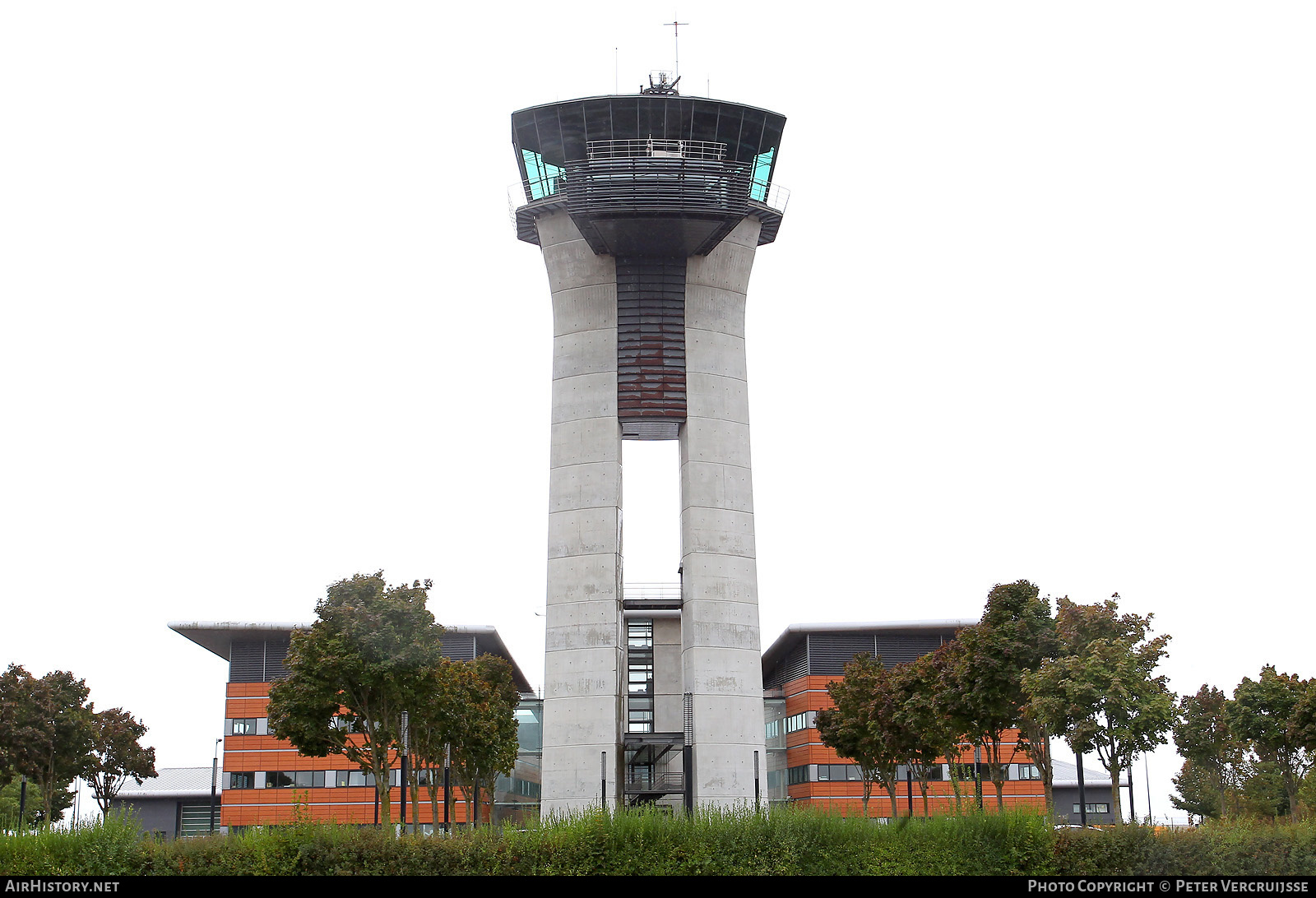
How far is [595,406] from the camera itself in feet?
204

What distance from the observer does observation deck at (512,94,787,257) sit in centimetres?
5884

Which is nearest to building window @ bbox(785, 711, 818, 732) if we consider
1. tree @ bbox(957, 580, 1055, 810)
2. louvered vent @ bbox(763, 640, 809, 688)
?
louvered vent @ bbox(763, 640, 809, 688)

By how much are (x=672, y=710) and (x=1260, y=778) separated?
33.9m

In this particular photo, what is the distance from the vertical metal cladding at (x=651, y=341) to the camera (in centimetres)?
6216

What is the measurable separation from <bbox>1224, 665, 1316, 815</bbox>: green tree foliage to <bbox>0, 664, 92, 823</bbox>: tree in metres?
49.9

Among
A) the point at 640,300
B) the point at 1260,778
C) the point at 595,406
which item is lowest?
the point at 1260,778

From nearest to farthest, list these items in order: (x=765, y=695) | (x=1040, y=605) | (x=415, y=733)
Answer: (x=1040, y=605) → (x=415, y=733) → (x=765, y=695)

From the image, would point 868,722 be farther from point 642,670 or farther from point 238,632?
point 238,632

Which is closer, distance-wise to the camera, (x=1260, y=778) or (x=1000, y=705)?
(x=1000, y=705)

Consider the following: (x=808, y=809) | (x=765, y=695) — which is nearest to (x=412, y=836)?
(x=808, y=809)

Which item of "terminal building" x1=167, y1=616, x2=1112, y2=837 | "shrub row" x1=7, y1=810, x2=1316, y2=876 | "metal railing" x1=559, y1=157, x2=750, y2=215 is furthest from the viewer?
"terminal building" x1=167, y1=616, x2=1112, y2=837

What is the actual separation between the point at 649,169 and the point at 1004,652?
30822 millimetres

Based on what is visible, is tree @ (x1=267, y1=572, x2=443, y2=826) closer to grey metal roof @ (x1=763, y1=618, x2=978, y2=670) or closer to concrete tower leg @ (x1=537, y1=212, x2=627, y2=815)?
concrete tower leg @ (x1=537, y1=212, x2=627, y2=815)

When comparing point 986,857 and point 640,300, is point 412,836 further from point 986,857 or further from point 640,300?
point 640,300
